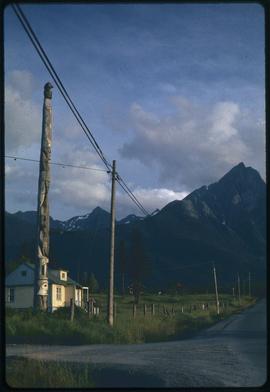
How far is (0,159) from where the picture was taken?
523 centimetres

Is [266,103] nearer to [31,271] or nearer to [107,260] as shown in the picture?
[31,271]

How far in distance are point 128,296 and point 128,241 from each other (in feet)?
3.50

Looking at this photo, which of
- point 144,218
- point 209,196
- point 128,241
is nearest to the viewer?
point 209,196

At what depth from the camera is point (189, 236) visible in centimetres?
928

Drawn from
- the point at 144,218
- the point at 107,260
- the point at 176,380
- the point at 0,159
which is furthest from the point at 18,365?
the point at 107,260

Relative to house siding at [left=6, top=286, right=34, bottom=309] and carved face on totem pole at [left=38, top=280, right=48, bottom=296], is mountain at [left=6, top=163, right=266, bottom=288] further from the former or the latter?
house siding at [left=6, top=286, right=34, bottom=309]

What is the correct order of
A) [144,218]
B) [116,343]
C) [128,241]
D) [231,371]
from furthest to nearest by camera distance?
[116,343] → [144,218] → [128,241] → [231,371]

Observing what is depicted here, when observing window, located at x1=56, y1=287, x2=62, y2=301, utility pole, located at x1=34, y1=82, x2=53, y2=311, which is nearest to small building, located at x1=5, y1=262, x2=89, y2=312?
window, located at x1=56, y1=287, x2=62, y2=301

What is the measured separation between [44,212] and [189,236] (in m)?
2.31

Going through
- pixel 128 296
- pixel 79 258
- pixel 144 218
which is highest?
pixel 144 218

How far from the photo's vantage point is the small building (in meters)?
7.73

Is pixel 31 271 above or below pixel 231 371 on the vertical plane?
above

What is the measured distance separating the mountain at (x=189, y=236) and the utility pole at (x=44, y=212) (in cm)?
15

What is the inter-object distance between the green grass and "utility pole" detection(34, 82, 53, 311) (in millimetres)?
2585
